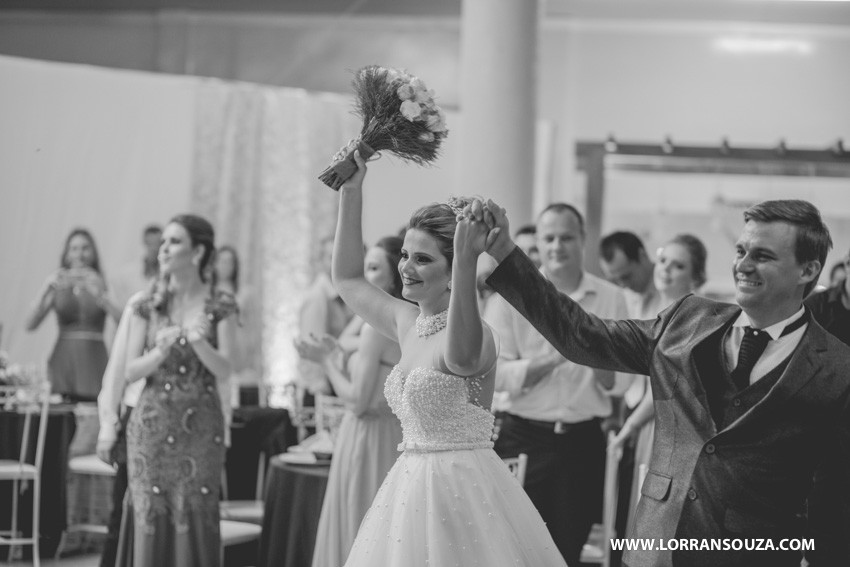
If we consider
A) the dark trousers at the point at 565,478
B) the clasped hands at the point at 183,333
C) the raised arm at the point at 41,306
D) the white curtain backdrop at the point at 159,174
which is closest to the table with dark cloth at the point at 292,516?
the clasped hands at the point at 183,333

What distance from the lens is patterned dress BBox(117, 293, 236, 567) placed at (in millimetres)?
4336

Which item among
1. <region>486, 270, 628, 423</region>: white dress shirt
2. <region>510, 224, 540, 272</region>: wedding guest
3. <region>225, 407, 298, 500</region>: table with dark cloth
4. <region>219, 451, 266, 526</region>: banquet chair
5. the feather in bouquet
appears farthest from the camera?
<region>225, 407, 298, 500</region>: table with dark cloth

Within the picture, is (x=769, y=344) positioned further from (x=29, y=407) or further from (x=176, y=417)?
(x=29, y=407)

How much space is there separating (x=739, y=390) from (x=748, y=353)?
0.29ft

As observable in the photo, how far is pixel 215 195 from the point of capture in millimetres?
9539

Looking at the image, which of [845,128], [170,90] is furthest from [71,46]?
[845,128]

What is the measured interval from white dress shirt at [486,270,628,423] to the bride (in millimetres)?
1360

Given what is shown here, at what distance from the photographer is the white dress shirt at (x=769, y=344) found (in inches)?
91.0

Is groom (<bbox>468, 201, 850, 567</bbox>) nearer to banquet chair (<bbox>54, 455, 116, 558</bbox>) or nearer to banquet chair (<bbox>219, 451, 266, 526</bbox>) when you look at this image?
banquet chair (<bbox>219, 451, 266, 526</bbox>)

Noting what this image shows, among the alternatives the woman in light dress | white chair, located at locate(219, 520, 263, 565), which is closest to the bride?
the woman in light dress

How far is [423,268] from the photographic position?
2.88 meters

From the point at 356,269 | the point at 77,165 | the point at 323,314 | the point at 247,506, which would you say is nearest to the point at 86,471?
the point at 247,506

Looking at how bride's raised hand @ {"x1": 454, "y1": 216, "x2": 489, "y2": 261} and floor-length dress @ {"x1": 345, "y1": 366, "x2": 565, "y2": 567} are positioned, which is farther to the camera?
floor-length dress @ {"x1": 345, "y1": 366, "x2": 565, "y2": 567}

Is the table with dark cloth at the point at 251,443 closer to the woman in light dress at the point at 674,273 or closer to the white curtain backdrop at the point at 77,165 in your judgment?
the white curtain backdrop at the point at 77,165
